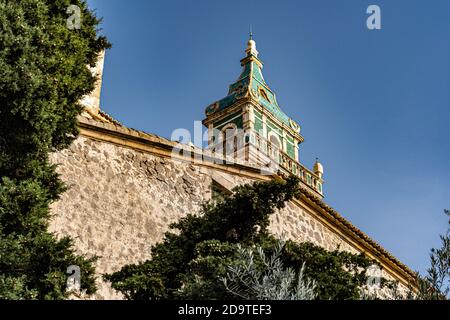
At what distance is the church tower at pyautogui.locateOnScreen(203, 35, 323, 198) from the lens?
37375 millimetres

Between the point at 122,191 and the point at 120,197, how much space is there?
0.37 feet

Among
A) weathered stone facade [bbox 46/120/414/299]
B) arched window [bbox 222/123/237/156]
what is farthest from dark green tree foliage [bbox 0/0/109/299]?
arched window [bbox 222/123/237/156]

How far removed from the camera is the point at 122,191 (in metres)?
10.0

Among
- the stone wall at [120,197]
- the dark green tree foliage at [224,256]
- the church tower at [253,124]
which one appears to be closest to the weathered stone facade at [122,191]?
the stone wall at [120,197]

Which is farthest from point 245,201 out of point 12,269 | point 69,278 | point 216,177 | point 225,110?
point 225,110

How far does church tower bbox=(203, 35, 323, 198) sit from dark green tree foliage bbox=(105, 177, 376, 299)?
28.1m

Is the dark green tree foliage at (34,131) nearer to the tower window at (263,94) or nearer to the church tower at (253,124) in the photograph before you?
the church tower at (253,124)

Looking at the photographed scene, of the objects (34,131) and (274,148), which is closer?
(34,131)

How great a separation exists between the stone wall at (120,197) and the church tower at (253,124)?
986 inches

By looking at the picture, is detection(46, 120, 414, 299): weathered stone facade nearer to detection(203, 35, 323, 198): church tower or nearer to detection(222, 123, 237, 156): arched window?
detection(203, 35, 323, 198): church tower

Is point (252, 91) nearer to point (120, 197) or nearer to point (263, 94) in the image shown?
point (263, 94)

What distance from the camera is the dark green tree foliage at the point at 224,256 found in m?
6.76

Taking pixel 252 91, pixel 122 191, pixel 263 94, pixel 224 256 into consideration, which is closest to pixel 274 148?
pixel 252 91

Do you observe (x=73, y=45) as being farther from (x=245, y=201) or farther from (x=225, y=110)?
(x=225, y=110)
